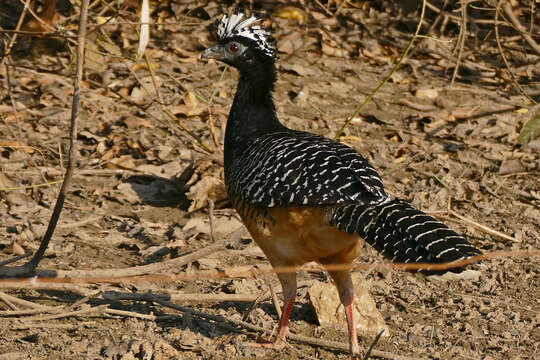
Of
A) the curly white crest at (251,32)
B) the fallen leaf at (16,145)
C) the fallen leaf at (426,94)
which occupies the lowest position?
the fallen leaf at (16,145)

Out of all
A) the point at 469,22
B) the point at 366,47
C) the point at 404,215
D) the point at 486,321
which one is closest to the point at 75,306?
the point at 404,215

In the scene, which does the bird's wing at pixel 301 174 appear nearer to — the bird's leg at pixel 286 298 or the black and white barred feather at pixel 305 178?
the black and white barred feather at pixel 305 178

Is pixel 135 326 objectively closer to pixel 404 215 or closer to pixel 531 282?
pixel 404 215

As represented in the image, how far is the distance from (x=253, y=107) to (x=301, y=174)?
1.26 metres

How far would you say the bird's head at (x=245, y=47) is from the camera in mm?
5910

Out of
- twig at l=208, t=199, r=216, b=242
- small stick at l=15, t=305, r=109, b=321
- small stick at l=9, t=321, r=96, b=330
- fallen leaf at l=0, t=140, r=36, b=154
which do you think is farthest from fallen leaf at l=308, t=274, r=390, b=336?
fallen leaf at l=0, t=140, r=36, b=154

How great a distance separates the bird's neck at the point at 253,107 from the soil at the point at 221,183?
0.96 metres

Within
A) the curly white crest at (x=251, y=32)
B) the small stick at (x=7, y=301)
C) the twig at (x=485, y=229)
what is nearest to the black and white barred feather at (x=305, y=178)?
the curly white crest at (x=251, y=32)

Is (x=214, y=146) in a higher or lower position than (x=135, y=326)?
higher

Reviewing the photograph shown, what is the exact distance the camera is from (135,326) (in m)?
5.09

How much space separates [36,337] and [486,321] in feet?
9.76

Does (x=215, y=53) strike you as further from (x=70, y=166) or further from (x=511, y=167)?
(x=511, y=167)

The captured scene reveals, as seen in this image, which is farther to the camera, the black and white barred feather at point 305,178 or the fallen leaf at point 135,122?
the fallen leaf at point 135,122

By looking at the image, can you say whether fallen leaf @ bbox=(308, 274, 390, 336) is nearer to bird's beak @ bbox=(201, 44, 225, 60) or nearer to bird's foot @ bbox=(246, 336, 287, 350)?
bird's foot @ bbox=(246, 336, 287, 350)
